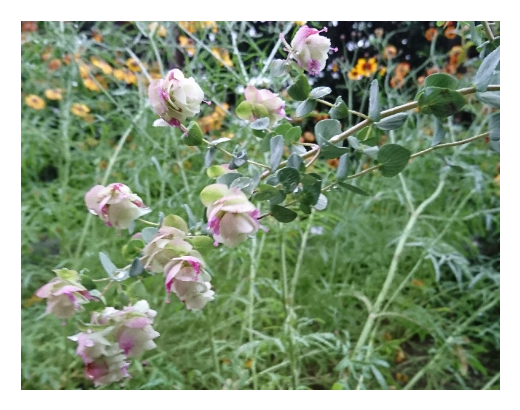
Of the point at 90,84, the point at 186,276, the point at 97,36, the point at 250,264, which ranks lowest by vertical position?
the point at 250,264

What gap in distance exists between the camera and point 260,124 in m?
0.42

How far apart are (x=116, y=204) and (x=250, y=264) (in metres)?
0.49

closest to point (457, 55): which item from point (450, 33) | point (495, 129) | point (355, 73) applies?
point (355, 73)

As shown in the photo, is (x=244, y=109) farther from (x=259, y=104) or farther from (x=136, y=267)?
(x=136, y=267)

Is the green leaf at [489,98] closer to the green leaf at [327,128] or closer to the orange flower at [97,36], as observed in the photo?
the green leaf at [327,128]

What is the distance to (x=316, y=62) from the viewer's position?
421 millimetres

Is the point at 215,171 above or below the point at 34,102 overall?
below

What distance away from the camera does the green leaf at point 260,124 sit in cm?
42

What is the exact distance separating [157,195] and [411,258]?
59 cm

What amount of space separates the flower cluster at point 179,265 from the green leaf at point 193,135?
75mm
